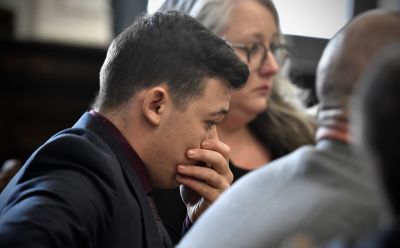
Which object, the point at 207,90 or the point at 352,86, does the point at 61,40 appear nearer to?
the point at 207,90

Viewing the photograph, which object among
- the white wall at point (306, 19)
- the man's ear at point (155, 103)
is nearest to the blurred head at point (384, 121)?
the man's ear at point (155, 103)

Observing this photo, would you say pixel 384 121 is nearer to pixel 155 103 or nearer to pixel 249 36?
pixel 155 103

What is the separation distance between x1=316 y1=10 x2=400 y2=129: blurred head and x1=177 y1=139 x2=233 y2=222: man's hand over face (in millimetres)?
659

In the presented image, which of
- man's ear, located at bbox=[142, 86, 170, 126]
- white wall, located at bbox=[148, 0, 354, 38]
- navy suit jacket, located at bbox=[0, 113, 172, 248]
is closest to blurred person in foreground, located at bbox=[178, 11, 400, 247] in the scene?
navy suit jacket, located at bbox=[0, 113, 172, 248]

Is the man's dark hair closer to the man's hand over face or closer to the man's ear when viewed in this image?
the man's ear

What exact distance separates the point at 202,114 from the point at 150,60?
0.17m

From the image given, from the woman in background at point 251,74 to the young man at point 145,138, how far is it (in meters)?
0.49

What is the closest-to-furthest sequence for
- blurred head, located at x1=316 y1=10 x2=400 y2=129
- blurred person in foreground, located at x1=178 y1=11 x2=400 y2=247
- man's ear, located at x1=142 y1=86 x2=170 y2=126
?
blurred person in foreground, located at x1=178 y1=11 x2=400 y2=247
blurred head, located at x1=316 y1=10 x2=400 y2=129
man's ear, located at x1=142 y1=86 x2=170 y2=126

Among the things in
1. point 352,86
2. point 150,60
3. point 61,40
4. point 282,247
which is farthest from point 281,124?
point 61,40

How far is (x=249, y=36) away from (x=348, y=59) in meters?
1.26

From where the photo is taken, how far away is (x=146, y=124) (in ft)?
5.35

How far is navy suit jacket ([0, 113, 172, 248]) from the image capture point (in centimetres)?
125

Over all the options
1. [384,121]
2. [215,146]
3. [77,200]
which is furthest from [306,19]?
[384,121]

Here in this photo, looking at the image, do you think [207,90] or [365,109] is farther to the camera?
[207,90]
